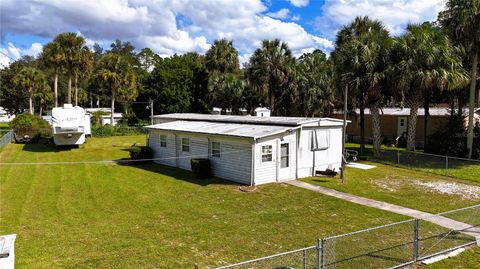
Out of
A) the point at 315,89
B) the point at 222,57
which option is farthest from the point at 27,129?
the point at 315,89

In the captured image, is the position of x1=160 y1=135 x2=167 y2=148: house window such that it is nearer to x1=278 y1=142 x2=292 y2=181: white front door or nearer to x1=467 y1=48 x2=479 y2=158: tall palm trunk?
x1=278 y1=142 x2=292 y2=181: white front door

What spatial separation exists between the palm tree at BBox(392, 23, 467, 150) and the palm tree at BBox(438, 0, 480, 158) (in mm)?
716

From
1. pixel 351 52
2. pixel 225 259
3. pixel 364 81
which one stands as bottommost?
pixel 225 259

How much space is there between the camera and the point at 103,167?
77.6 ft

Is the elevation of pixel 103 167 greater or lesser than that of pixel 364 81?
lesser

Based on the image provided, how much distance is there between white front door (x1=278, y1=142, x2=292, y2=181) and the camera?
63.2ft

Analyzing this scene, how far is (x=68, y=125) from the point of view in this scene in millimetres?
29188

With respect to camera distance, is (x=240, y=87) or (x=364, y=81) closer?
(x=364, y=81)

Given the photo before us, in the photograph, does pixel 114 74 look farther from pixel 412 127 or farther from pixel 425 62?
pixel 425 62

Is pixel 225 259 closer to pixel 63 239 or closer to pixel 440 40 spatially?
pixel 63 239

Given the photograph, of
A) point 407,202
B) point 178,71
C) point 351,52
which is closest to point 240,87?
point 178,71

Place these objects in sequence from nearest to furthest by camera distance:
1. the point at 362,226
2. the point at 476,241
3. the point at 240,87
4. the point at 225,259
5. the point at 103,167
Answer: the point at 225,259, the point at 476,241, the point at 362,226, the point at 103,167, the point at 240,87

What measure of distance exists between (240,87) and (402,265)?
3511cm

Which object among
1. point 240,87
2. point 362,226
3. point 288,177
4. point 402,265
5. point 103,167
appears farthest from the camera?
point 240,87
